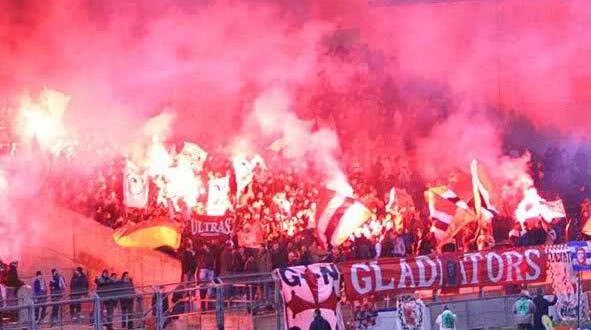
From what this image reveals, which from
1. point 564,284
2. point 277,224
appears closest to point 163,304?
point 277,224

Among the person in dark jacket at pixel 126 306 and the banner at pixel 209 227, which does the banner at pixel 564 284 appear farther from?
the person in dark jacket at pixel 126 306

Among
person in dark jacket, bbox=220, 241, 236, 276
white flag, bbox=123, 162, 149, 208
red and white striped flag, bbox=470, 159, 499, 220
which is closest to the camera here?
person in dark jacket, bbox=220, 241, 236, 276

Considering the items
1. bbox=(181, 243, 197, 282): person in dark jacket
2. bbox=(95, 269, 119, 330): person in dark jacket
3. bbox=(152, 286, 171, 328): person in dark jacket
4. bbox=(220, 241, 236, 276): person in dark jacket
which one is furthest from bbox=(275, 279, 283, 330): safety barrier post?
bbox=(181, 243, 197, 282): person in dark jacket

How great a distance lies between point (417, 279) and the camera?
22328 millimetres

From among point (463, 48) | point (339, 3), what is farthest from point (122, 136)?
point (463, 48)

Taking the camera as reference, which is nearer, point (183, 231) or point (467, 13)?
point (183, 231)

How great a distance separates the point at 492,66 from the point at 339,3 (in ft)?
12.4

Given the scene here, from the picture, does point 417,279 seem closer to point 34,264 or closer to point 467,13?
point 34,264

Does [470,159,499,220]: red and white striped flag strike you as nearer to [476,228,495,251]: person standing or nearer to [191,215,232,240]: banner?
[476,228,495,251]: person standing

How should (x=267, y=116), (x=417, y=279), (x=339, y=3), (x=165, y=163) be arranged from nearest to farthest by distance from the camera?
(x=417, y=279) < (x=165, y=163) < (x=267, y=116) < (x=339, y=3)

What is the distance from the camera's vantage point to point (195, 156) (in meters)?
27.7

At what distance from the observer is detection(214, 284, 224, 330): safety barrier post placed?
20469 mm

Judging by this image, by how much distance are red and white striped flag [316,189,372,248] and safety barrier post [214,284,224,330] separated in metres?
3.95

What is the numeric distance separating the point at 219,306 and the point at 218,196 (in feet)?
18.9
